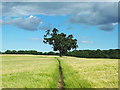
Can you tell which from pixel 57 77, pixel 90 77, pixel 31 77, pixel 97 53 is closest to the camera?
pixel 31 77

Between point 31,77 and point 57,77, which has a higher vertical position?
point 31,77

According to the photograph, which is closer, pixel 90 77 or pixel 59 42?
pixel 90 77

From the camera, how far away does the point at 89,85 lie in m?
15.0

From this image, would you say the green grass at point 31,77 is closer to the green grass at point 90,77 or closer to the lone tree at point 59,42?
the green grass at point 90,77

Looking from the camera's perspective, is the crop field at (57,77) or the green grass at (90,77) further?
the green grass at (90,77)

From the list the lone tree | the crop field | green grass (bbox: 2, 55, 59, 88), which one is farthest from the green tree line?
green grass (bbox: 2, 55, 59, 88)

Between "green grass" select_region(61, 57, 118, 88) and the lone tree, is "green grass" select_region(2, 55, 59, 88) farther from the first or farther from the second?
the lone tree

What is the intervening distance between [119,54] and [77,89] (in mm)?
108647

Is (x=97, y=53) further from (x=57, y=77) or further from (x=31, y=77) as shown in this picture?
(x=31, y=77)

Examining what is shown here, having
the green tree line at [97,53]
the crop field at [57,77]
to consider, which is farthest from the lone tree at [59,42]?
the crop field at [57,77]

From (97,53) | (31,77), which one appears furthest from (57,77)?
(97,53)

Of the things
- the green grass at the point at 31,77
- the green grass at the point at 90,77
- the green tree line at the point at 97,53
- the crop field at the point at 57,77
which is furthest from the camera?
the green tree line at the point at 97,53

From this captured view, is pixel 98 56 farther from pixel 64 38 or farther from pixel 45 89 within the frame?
pixel 45 89

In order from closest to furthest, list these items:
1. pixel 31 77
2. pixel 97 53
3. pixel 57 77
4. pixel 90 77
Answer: pixel 31 77 < pixel 90 77 < pixel 57 77 < pixel 97 53
